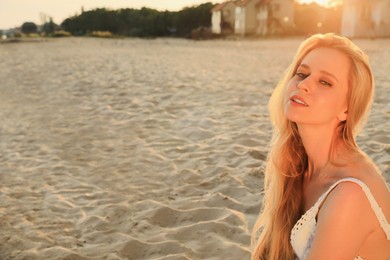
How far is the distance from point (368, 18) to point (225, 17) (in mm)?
24496

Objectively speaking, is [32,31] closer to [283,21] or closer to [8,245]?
[283,21]

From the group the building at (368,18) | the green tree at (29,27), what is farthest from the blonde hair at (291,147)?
the green tree at (29,27)

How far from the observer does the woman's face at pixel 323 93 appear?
6.89 ft

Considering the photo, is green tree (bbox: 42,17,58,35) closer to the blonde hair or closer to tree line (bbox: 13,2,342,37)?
tree line (bbox: 13,2,342,37)

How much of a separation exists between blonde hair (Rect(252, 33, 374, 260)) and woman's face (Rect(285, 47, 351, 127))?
36mm

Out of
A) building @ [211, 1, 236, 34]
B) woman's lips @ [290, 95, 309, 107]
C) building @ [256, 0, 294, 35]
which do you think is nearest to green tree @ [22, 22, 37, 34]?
building @ [211, 1, 236, 34]

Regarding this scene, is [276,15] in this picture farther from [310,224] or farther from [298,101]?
[310,224]

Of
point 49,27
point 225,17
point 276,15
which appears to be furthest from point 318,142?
point 49,27

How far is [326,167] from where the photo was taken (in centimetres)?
222

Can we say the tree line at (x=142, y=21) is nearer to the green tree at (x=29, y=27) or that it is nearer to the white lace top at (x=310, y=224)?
the green tree at (x=29, y=27)

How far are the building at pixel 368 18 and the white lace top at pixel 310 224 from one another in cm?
3503

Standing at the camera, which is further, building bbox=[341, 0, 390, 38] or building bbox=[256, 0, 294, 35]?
building bbox=[256, 0, 294, 35]

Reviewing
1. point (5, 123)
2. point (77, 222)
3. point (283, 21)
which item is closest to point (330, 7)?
point (283, 21)

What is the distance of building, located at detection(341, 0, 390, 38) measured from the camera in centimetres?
3444
